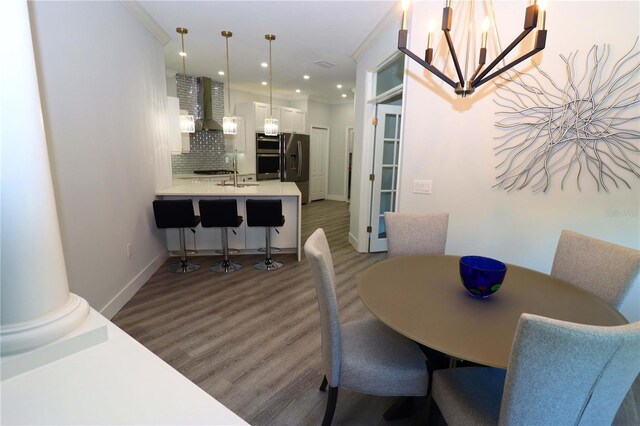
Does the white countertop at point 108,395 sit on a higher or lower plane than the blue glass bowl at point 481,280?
lower

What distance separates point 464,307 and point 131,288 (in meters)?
2.97

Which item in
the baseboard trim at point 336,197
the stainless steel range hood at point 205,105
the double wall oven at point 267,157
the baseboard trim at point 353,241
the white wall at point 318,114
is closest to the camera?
the baseboard trim at point 353,241

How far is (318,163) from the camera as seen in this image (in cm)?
884

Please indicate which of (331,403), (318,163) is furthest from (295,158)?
(331,403)

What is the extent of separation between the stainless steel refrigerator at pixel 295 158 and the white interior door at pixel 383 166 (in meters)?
3.61

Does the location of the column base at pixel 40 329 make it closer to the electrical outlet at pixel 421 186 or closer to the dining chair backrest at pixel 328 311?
the dining chair backrest at pixel 328 311

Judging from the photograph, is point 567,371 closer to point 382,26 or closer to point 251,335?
point 251,335

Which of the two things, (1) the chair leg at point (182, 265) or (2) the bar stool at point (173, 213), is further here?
(1) the chair leg at point (182, 265)

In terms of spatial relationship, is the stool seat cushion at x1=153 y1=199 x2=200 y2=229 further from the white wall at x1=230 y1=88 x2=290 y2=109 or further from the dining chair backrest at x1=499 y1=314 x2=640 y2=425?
the white wall at x1=230 y1=88 x2=290 y2=109

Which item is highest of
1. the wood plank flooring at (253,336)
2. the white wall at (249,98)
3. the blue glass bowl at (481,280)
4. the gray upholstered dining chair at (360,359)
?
the white wall at (249,98)

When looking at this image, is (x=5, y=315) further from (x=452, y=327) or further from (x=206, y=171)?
(x=206, y=171)

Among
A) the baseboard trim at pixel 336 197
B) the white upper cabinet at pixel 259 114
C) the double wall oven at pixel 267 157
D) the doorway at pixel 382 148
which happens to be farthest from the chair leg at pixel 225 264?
the baseboard trim at pixel 336 197

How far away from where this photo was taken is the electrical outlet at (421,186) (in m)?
3.04

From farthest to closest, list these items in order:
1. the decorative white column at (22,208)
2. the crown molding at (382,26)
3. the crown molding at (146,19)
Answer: the crown molding at (382,26) → the crown molding at (146,19) → the decorative white column at (22,208)
